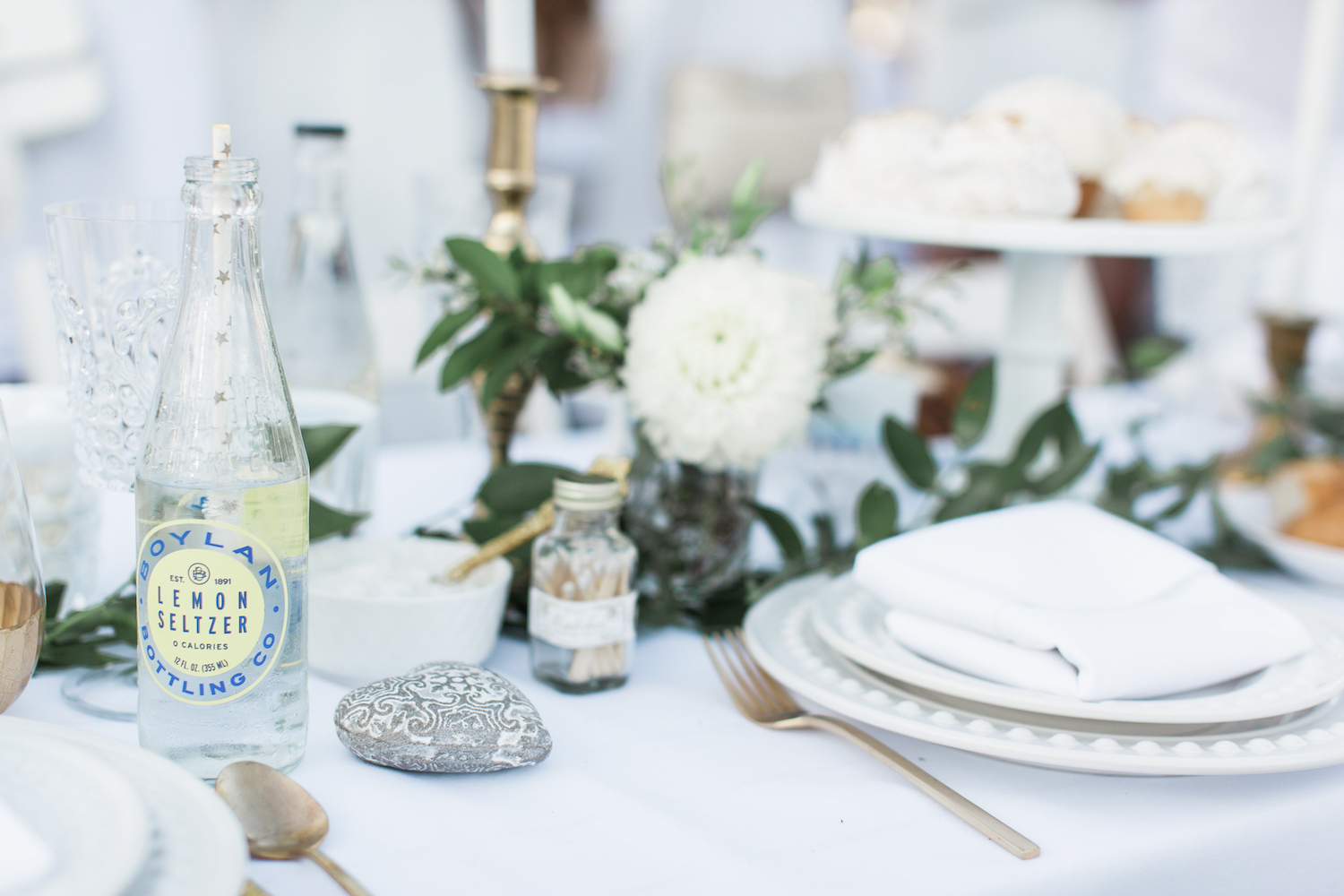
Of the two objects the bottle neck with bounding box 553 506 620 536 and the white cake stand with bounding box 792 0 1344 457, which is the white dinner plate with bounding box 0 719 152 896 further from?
the white cake stand with bounding box 792 0 1344 457

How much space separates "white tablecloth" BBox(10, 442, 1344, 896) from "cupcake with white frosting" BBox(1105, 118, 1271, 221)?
18.9 inches

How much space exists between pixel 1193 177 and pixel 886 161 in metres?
0.24

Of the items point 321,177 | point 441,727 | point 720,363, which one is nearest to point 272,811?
point 441,727

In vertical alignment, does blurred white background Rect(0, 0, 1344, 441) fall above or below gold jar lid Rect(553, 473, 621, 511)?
above

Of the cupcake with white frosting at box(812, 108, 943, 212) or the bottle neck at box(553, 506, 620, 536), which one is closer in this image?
the bottle neck at box(553, 506, 620, 536)

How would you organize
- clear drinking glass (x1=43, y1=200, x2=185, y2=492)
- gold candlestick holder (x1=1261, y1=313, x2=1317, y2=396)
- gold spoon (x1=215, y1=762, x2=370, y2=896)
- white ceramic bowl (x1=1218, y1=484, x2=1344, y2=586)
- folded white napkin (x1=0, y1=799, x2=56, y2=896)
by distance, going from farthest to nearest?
gold candlestick holder (x1=1261, y1=313, x2=1317, y2=396) < white ceramic bowl (x1=1218, y1=484, x2=1344, y2=586) < clear drinking glass (x1=43, y1=200, x2=185, y2=492) < gold spoon (x1=215, y1=762, x2=370, y2=896) < folded white napkin (x1=0, y1=799, x2=56, y2=896)

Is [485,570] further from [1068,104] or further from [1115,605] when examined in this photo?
[1068,104]

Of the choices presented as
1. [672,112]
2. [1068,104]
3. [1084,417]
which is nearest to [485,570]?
[1068,104]

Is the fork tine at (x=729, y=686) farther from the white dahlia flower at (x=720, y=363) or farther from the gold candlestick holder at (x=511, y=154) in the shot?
the gold candlestick holder at (x=511, y=154)

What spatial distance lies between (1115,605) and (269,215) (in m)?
2.34

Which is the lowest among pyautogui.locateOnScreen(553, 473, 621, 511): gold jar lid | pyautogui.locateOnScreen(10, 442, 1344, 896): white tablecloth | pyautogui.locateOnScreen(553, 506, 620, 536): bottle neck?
pyautogui.locateOnScreen(10, 442, 1344, 896): white tablecloth

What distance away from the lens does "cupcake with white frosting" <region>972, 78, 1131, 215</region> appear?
2.97 ft

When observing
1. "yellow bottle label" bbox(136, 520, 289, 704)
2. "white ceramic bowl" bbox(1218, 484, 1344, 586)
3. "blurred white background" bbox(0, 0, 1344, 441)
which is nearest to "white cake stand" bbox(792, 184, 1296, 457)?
"white ceramic bowl" bbox(1218, 484, 1344, 586)

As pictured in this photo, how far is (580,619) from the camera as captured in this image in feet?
1.95
